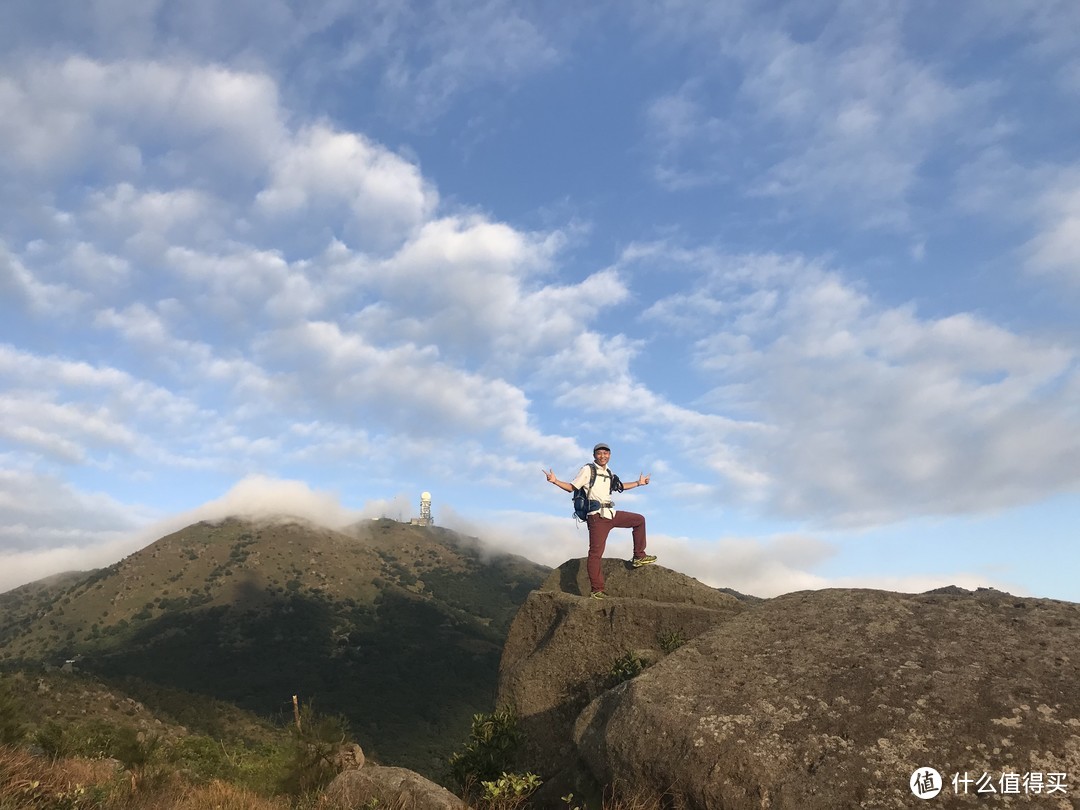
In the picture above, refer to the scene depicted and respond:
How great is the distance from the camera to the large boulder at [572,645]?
1048cm

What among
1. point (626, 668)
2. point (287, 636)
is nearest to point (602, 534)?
point (626, 668)

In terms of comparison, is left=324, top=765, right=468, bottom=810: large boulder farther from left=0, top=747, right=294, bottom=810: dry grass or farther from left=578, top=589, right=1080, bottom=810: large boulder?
left=578, top=589, right=1080, bottom=810: large boulder

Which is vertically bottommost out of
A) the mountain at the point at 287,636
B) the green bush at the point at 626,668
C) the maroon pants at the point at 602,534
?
the mountain at the point at 287,636

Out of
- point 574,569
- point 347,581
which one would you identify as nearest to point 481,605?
point 347,581

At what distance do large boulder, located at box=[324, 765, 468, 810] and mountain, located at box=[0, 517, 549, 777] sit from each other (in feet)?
258

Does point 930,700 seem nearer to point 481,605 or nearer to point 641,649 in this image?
point 641,649

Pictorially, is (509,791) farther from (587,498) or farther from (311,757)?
(587,498)

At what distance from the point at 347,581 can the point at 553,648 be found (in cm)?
18520

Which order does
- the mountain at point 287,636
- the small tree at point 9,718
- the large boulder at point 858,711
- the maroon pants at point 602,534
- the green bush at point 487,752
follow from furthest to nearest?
the mountain at point 287,636 → the maroon pants at point 602,534 → the small tree at point 9,718 → the green bush at point 487,752 → the large boulder at point 858,711

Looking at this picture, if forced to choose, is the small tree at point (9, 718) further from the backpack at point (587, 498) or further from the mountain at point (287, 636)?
the mountain at point (287, 636)

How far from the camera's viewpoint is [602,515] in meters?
13.4

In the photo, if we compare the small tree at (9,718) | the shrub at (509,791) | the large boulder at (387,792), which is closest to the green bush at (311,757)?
the large boulder at (387,792)

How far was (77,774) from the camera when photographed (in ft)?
30.2

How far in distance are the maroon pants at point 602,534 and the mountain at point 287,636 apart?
75435mm
